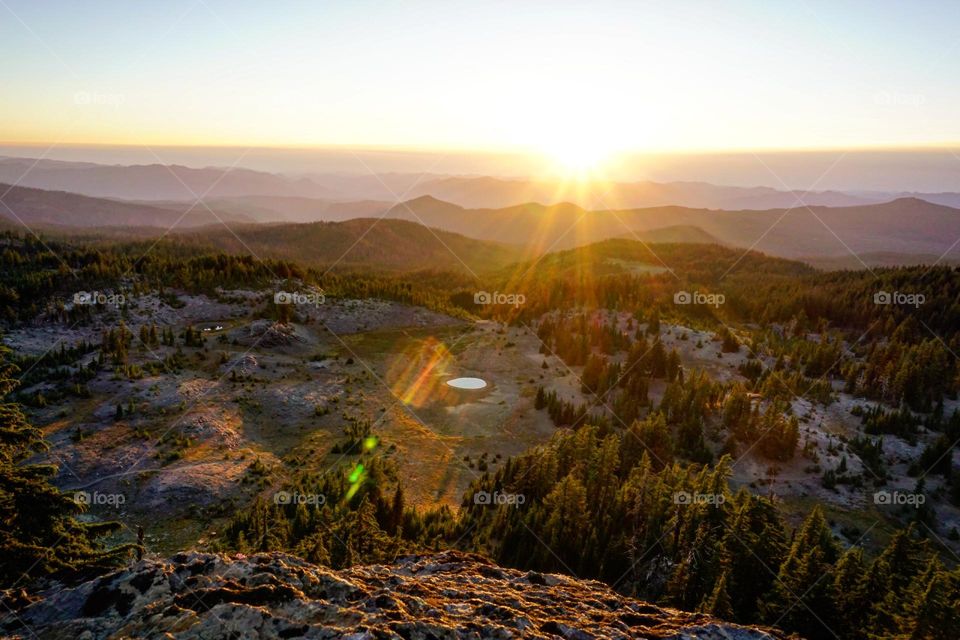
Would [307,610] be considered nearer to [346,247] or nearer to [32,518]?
[32,518]

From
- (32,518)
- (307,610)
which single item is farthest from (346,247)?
(307,610)

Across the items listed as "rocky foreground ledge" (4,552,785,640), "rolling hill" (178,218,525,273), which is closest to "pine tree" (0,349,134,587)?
"rocky foreground ledge" (4,552,785,640)

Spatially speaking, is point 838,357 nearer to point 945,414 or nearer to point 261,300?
point 945,414

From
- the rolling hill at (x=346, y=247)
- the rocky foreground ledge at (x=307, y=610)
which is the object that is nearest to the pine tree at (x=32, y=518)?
the rocky foreground ledge at (x=307, y=610)

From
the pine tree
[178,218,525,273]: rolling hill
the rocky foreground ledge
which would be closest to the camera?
the rocky foreground ledge

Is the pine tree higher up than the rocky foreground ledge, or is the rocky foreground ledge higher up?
the rocky foreground ledge

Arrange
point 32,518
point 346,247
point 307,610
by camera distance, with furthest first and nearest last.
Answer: point 346,247 < point 32,518 < point 307,610

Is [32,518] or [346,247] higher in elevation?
[32,518]

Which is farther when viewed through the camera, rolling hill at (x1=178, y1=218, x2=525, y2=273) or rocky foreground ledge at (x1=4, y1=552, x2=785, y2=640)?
rolling hill at (x1=178, y1=218, x2=525, y2=273)

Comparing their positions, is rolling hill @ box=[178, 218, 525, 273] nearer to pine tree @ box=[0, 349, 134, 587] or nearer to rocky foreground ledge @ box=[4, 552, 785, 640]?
pine tree @ box=[0, 349, 134, 587]

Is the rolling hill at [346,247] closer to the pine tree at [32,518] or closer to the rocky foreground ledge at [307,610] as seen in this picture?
the pine tree at [32,518]
